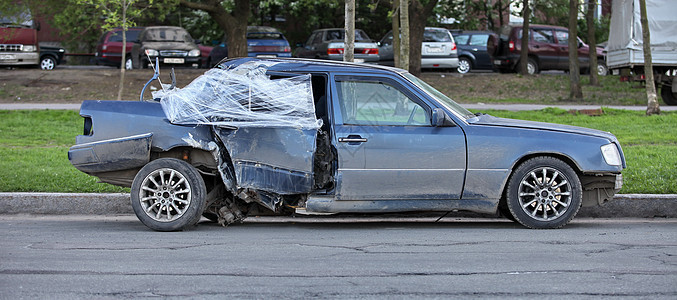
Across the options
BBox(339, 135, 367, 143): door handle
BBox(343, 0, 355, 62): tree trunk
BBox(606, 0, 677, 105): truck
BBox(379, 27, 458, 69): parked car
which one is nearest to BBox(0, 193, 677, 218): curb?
BBox(339, 135, 367, 143): door handle

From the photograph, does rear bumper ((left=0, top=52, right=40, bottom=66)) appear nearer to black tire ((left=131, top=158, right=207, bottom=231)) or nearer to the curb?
the curb

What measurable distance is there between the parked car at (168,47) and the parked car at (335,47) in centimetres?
387

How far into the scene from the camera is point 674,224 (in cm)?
765

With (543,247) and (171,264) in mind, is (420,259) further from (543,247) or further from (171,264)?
(171,264)

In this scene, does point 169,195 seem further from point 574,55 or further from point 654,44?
point 654,44

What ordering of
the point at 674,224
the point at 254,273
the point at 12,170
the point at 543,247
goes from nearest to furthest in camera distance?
the point at 254,273 < the point at 543,247 < the point at 674,224 < the point at 12,170

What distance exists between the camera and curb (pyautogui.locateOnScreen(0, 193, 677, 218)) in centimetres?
816

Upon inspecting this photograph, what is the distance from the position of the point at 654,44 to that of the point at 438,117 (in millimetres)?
14894

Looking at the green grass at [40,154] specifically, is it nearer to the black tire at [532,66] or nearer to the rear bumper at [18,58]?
the rear bumper at [18,58]

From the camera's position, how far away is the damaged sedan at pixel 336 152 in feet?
22.7

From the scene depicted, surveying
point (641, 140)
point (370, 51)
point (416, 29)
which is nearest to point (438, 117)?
point (641, 140)

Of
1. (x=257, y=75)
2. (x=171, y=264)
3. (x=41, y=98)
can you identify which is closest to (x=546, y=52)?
(x=41, y=98)

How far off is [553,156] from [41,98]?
1564 centimetres

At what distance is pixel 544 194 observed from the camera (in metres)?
7.10
